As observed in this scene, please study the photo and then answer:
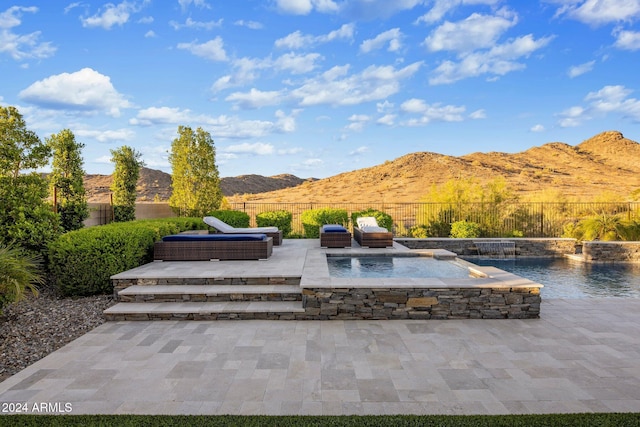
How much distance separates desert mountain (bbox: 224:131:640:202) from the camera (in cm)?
3597

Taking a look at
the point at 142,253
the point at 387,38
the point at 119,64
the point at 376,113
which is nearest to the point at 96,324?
the point at 142,253

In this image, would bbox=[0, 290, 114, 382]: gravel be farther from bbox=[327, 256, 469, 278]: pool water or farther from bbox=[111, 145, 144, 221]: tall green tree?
bbox=[111, 145, 144, 221]: tall green tree

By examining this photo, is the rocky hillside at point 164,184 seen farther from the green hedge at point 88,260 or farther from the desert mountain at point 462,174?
the green hedge at point 88,260

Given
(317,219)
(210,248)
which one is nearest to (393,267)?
(210,248)

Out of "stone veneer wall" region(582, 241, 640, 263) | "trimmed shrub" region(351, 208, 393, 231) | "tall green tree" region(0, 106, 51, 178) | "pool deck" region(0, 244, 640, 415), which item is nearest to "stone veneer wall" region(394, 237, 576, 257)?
"stone veneer wall" region(582, 241, 640, 263)

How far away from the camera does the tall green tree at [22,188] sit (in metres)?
6.15

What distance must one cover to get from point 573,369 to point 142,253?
22.2ft

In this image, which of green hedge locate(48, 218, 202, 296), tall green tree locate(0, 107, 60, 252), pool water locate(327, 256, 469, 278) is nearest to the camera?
green hedge locate(48, 218, 202, 296)

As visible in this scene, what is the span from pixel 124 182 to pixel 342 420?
11587 millimetres

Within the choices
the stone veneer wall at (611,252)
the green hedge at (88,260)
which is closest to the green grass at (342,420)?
the green hedge at (88,260)

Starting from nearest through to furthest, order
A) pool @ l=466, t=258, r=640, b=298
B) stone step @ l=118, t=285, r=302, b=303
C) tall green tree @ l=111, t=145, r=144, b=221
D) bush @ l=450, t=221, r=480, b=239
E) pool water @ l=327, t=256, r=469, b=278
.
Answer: stone step @ l=118, t=285, r=302, b=303
pool water @ l=327, t=256, r=469, b=278
pool @ l=466, t=258, r=640, b=298
tall green tree @ l=111, t=145, r=144, b=221
bush @ l=450, t=221, r=480, b=239

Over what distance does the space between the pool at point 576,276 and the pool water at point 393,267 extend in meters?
1.70

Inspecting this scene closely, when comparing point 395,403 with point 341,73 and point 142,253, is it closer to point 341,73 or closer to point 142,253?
point 142,253

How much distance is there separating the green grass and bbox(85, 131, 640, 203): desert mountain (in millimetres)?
32137
